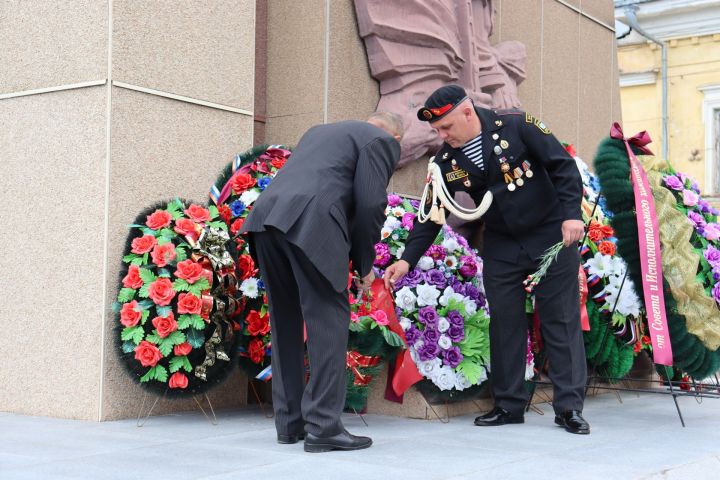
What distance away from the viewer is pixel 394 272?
5039mm

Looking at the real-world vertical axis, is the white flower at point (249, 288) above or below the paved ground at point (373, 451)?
above

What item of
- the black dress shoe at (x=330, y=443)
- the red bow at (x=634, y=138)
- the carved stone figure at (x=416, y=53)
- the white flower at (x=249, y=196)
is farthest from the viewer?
the carved stone figure at (x=416, y=53)

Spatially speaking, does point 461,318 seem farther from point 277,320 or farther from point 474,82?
point 474,82

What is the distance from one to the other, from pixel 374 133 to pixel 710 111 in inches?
767

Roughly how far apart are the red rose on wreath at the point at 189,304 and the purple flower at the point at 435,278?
4.16ft

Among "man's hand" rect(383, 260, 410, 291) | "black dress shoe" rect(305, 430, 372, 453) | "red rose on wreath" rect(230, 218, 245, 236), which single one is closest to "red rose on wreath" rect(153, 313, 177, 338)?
"red rose on wreath" rect(230, 218, 245, 236)

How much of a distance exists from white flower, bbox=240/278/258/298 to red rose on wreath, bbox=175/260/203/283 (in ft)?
1.11

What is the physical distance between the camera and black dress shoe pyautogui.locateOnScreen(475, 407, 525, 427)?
5.11m

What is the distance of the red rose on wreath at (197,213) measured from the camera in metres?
5.07

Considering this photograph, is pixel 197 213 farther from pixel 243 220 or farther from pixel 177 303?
pixel 177 303

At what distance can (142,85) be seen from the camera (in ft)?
17.1

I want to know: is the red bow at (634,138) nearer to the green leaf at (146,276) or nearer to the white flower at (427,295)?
the white flower at (427,295)

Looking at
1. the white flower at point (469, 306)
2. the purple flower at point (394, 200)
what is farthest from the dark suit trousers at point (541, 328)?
the purple flower at point (394, 200)

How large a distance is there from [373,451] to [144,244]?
63.1 inches
